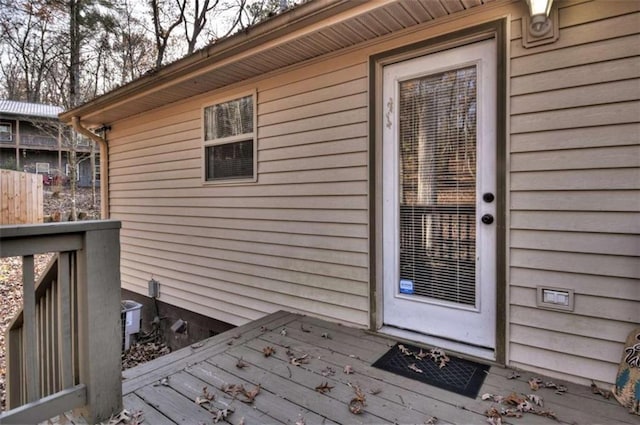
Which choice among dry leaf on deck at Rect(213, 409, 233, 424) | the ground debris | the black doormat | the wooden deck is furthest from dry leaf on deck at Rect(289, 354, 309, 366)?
the ground debris

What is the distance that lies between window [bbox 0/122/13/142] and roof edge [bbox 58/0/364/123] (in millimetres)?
19902

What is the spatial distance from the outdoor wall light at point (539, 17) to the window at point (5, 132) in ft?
80.1

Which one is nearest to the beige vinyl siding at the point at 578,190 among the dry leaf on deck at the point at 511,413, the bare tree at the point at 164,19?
the dry leaf on deck at the point at 511,413

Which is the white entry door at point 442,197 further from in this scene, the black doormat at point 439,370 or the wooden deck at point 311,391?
the wooden deck at point 311,391

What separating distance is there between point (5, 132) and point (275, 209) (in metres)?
22.5

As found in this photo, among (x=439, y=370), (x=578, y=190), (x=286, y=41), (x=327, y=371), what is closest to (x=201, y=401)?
(x=327, y=371)

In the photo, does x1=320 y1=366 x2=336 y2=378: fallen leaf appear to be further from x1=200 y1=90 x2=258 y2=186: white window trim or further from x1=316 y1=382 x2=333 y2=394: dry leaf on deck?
x1=200 y1=90 x2=258 y2=186: white window trim

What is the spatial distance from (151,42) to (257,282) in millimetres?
A: 10088

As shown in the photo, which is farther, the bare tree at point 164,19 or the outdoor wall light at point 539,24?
the bare tree at point 164,19

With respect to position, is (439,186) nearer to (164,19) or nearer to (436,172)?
(436,172)

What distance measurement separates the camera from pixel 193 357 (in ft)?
7.96

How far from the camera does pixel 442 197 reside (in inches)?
97.0

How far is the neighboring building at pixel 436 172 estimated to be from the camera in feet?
6.33

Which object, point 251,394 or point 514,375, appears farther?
point 514,375
